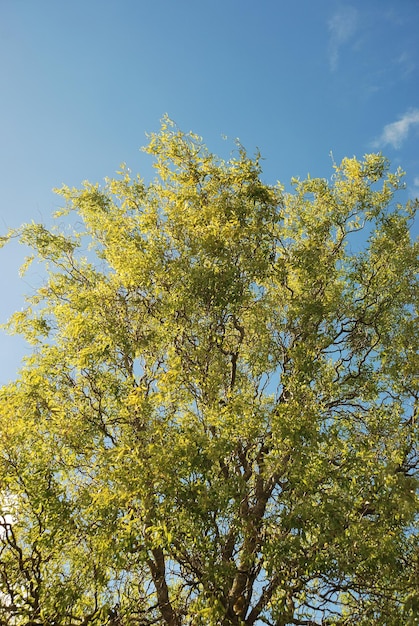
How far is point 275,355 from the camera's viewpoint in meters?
10.1

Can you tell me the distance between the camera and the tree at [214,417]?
6.77 meters

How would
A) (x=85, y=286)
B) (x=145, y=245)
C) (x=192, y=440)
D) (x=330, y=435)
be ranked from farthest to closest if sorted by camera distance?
1. (x=85, y=286)
2. (x=145, y=245)
3. (x=330, y=435)
4. (x=192, y=440)

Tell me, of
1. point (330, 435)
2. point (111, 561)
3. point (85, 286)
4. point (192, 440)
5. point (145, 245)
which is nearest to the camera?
point (111, 561)

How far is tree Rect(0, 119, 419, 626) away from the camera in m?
6.77

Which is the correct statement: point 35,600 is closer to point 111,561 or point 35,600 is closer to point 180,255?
point 111,561

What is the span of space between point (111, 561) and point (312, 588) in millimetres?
3598

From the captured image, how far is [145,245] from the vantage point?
9758mm

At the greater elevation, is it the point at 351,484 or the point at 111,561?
the point at 351,484

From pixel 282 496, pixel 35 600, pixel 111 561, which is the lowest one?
pixel 35 600

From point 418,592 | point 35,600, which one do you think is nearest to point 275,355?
point 418,592

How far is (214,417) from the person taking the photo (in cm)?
770

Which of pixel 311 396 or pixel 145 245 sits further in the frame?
pixel 145 245

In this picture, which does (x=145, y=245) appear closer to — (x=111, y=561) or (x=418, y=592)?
(x=111, y=561)

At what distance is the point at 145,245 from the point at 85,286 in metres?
2.28
